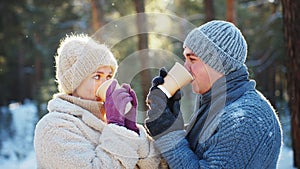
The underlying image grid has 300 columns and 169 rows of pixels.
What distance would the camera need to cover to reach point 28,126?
17031 millimetres

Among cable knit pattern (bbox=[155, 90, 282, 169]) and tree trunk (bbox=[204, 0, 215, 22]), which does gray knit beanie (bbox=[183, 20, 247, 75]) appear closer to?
cable knit pattern (bbox=[155, 90, 282, 169])

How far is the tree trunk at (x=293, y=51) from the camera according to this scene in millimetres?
6285

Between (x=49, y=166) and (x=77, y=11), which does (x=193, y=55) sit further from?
(x=77, y=11)

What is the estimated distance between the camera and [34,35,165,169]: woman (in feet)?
8.29

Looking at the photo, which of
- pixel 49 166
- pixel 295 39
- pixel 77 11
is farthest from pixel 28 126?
pixel 49 166

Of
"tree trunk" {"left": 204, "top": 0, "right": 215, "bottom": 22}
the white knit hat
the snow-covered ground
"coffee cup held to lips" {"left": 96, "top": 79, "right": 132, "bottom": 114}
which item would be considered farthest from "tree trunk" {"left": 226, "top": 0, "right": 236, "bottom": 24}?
"coffee cup held to lips" {"left": 96, "top": 79, "right": 132, "bottom": 114}

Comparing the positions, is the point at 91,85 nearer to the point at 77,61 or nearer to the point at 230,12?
the point at 77,61

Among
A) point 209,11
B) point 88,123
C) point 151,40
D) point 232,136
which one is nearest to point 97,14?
point 209,11

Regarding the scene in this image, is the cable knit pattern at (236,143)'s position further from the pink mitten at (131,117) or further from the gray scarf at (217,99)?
the pink mitten at (131,117)

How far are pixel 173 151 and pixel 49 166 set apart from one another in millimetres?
640

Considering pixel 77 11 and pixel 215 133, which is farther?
pixel 77 11

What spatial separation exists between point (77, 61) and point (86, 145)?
475mm

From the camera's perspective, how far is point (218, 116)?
2.59m

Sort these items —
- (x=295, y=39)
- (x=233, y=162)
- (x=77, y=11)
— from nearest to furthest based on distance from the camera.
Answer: (x=233, y=162)
(x=295, y=39)
(x=77, y=11)
